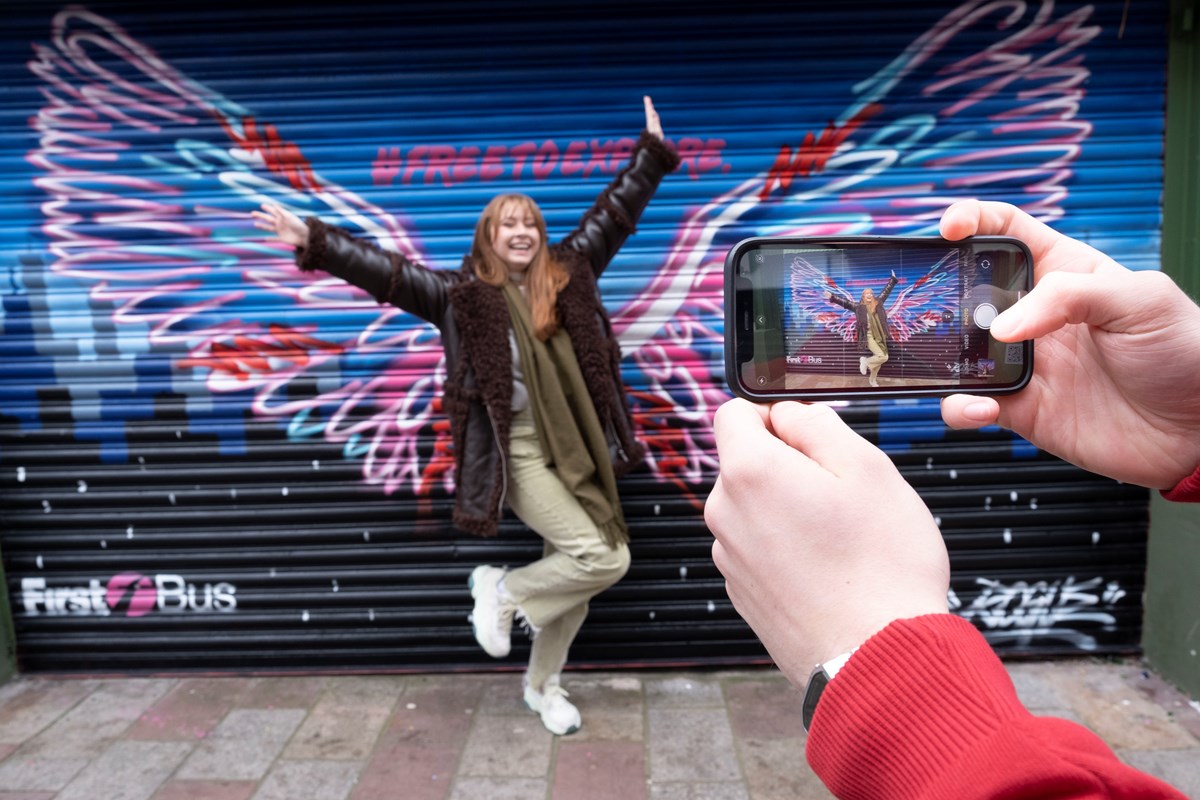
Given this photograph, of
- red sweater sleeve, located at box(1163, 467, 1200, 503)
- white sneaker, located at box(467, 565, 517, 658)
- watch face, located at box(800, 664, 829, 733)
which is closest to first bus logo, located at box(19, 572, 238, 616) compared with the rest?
white sneaker, located at box(467, 565, 517, 658)

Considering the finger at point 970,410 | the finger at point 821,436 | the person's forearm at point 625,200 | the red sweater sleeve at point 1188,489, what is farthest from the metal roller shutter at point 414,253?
the finger at point 821,436

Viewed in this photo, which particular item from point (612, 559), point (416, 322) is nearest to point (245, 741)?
point (612, 559)

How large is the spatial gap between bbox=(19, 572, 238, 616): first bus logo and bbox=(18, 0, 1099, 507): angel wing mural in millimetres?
715

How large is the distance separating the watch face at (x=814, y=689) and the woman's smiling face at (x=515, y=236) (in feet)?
8.62

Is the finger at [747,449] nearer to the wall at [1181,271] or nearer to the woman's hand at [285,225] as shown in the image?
the woman's hand at [285,225]

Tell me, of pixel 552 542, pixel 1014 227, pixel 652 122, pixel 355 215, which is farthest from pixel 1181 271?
pixel 355 215

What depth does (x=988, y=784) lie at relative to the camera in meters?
0.68

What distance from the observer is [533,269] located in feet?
10.7

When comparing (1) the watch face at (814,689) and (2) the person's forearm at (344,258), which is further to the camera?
(2) the person's forearm at (344,258)

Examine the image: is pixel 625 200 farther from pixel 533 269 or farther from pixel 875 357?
pixel 875 357

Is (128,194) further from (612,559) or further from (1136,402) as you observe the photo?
(1136,402)

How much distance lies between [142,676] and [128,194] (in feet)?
8.28

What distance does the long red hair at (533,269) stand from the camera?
3.18 meters

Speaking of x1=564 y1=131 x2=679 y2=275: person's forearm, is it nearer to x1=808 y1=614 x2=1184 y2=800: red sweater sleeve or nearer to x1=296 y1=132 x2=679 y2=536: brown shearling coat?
x1=296 y1=132 x2=679 y2=536: brown shearling coat
